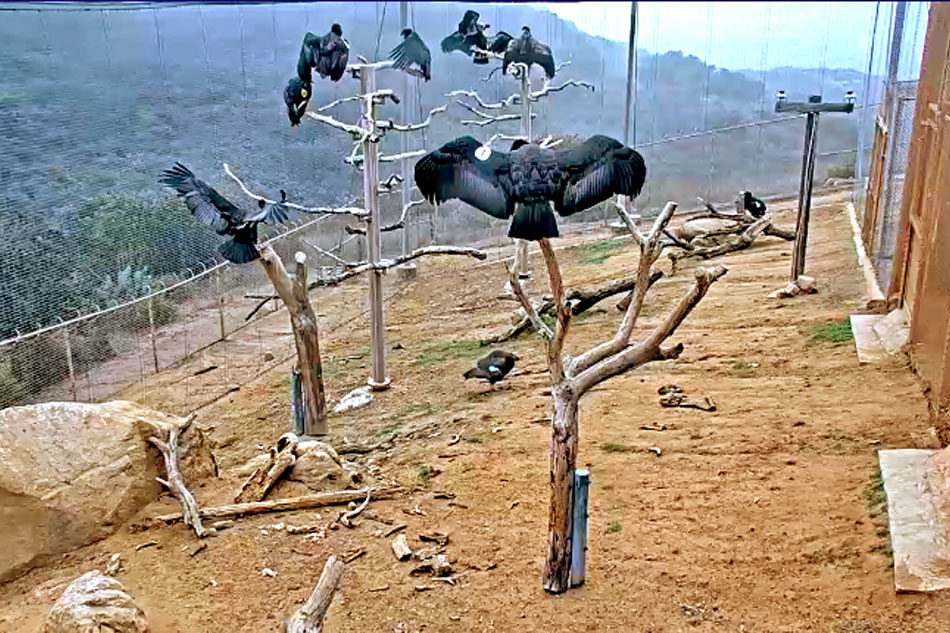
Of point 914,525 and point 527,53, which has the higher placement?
point 527,53

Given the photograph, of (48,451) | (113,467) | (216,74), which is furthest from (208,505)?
(216,74)

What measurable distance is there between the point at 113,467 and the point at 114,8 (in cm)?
531

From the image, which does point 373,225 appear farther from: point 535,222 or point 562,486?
point 562,486

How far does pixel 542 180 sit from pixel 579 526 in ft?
3.99

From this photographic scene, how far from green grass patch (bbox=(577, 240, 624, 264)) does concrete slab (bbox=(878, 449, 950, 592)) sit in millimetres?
5938

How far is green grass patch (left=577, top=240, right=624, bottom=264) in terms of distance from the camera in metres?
9.49

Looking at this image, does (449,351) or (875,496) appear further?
(449,351)

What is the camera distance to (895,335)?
5109 mm

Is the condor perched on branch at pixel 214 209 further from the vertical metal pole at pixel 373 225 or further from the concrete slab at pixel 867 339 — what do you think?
the concrete slab at pixel 867 339

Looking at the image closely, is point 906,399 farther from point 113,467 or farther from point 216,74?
point 216,74

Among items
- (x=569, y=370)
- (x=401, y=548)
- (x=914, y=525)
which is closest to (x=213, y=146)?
(x=401, y=548)

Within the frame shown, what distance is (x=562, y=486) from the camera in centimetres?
303

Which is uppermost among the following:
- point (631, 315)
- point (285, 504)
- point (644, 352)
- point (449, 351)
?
point (631, 315)

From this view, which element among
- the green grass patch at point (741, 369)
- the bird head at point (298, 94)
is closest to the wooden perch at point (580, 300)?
the green grass patch at point (741, 369)
